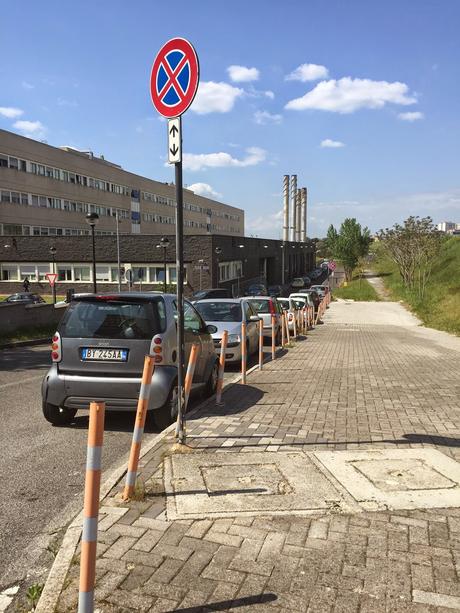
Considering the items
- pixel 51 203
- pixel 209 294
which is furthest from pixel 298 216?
pixel 209 294

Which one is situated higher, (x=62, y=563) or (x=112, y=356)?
(x=112, y=356)

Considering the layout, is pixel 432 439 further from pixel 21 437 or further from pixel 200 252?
pixel 200 252

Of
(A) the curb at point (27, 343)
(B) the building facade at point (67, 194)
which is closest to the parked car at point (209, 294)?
(A) the curb at point (27, 343)

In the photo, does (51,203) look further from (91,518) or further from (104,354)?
(91,518)

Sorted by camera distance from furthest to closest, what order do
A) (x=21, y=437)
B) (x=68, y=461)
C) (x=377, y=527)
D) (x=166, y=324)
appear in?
(x=166, y=324) < (x=21, y=437) < (x=68, y=461) < (x=377, y=527)

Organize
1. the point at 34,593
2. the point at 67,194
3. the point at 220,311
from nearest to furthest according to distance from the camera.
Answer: the point at 34,593 → the point at 220,311 → the point at 67,194

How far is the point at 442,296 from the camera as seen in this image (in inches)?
1282

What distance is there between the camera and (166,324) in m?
6.35

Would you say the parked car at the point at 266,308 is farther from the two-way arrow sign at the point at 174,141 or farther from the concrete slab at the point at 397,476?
the two-way arrow sign at the point at 174,141

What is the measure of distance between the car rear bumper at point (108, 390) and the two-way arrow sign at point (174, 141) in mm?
2441

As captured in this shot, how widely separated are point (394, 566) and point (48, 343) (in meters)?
15.9

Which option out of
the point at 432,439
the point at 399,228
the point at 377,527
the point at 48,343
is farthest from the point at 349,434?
the point at 399,228

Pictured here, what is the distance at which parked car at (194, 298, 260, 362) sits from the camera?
1159 centimetres

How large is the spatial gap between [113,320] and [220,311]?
674 cm
